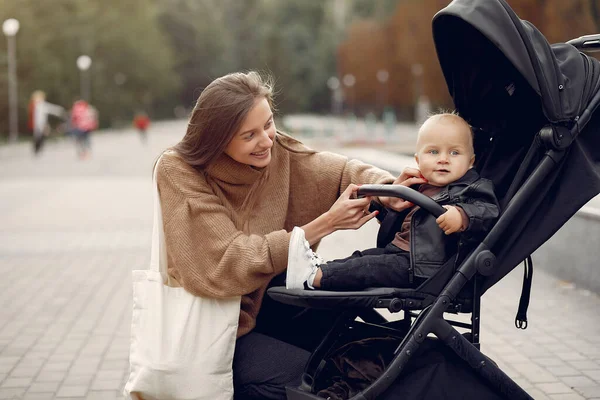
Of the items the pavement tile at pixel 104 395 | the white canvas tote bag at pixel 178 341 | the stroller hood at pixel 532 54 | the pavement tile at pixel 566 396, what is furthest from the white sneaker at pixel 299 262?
the pavement tile at pixel 566 396

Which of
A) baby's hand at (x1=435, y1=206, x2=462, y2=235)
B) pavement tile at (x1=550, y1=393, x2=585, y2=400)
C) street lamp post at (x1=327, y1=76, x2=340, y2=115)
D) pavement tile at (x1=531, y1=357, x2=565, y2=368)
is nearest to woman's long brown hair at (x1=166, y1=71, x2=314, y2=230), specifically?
baby's hand at (x1=435, y1=206, x2=462, y2=235)

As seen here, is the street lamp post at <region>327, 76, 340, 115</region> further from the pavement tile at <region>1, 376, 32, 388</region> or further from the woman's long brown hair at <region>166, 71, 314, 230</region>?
the woman's long brown hair at <region>166, 71, 314, 230</region>

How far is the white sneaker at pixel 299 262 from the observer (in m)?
3.00

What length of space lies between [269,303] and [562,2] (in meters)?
26.0

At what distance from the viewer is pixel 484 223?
2.84m

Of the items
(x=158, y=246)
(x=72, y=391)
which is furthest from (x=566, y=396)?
(x=72, y=391)

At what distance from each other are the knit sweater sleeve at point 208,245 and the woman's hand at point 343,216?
0.43 ft

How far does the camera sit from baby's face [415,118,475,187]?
3025mm

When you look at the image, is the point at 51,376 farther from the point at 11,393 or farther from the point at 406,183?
the point at 406,183

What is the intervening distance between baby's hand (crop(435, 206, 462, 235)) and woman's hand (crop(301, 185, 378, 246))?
0.44 metres

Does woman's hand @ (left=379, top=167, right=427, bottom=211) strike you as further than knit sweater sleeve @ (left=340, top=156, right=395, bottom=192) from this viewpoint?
No

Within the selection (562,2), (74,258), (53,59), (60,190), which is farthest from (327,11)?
(74,258)

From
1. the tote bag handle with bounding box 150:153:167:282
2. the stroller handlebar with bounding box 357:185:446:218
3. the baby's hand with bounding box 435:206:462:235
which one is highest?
the stroller handlebar with bounding box 357:185:446:218

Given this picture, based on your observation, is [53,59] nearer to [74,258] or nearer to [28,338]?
[74,258]
